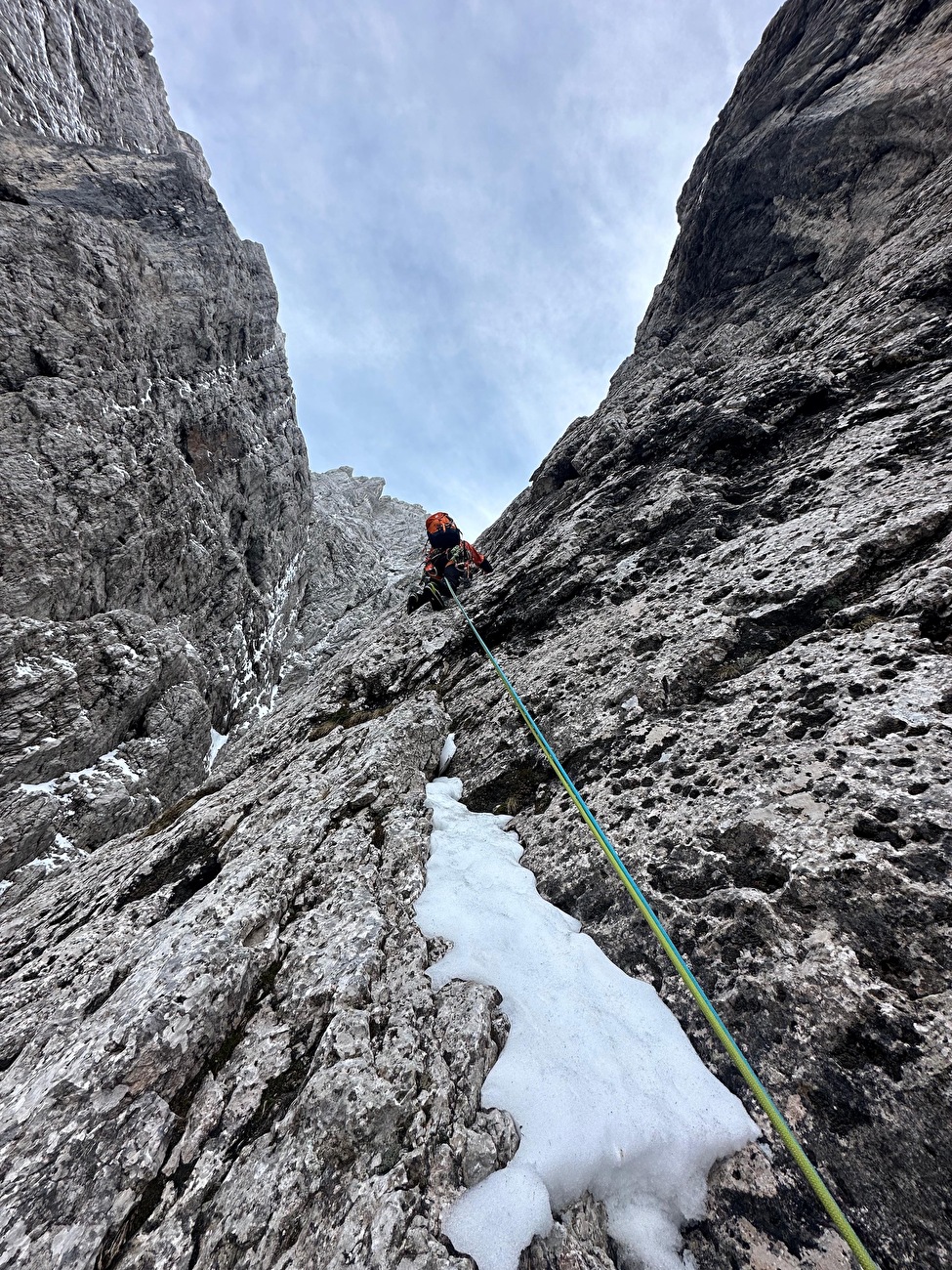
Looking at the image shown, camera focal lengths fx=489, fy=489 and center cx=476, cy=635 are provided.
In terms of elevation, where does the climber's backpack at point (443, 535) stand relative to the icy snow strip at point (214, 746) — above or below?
above

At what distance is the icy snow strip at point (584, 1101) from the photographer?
3244 mm

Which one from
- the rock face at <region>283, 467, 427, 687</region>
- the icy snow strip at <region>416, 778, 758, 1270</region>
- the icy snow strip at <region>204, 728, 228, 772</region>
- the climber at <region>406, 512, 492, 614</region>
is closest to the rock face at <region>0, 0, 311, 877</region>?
the icy snow strip at <region>204, 728, 228, 772</region>

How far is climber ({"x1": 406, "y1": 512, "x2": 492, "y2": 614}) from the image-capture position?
1539cm

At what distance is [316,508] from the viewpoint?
5784 centimetres

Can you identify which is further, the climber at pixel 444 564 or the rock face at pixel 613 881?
the climber at pixel 444 564

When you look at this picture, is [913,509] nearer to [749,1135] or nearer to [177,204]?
[749,1135]

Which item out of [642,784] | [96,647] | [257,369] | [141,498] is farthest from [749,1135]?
[257,369]

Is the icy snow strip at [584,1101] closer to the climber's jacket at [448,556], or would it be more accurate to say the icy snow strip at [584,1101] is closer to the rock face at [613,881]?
the rock face at [613,881]

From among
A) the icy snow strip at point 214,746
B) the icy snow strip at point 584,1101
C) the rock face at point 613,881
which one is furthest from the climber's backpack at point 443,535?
the icy snow strip at point 214,746

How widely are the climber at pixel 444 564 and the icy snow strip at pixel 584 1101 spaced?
11.0 m

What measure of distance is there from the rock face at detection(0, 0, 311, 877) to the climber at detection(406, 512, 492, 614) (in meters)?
17.7

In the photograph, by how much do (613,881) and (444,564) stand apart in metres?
11.6

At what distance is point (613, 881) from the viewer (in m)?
5.41

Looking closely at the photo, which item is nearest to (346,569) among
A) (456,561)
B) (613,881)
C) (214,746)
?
(214,746)
